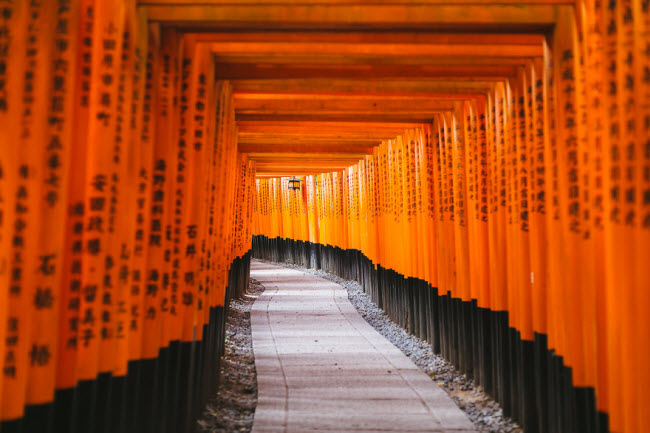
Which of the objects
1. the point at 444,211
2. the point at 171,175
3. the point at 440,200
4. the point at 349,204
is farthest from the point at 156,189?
the point at 349,204

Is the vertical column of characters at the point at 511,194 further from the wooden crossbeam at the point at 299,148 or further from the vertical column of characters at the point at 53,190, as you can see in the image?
the wooden crossbeam at the point at 299,148

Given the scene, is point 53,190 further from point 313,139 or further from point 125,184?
point 313,139

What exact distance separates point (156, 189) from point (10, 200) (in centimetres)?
182

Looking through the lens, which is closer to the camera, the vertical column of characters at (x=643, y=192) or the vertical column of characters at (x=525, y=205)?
the vertical column of characters at (x=643, y=192)

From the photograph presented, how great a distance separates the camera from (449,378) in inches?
276

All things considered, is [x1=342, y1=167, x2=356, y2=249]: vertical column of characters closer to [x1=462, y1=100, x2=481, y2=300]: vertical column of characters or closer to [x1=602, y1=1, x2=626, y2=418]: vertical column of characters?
[x1=462, y1=100, x2=481, y2=300]: vertical column of characters

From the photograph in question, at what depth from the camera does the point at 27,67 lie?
8.24 feet

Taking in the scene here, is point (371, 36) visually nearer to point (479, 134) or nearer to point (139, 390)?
point (479, 134)

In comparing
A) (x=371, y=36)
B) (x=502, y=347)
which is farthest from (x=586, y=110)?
(x=502, y=347)

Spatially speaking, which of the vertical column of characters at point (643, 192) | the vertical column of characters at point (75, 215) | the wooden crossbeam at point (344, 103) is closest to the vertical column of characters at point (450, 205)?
the wooden crossbeam at point (344, 103)

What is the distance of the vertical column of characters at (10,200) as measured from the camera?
2.38m

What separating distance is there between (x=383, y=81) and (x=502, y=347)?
284cm

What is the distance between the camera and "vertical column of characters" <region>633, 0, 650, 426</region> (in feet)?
9.14

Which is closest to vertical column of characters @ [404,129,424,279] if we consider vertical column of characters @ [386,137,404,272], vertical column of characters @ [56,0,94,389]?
vertical column of characters @ [386,137,404,272]
